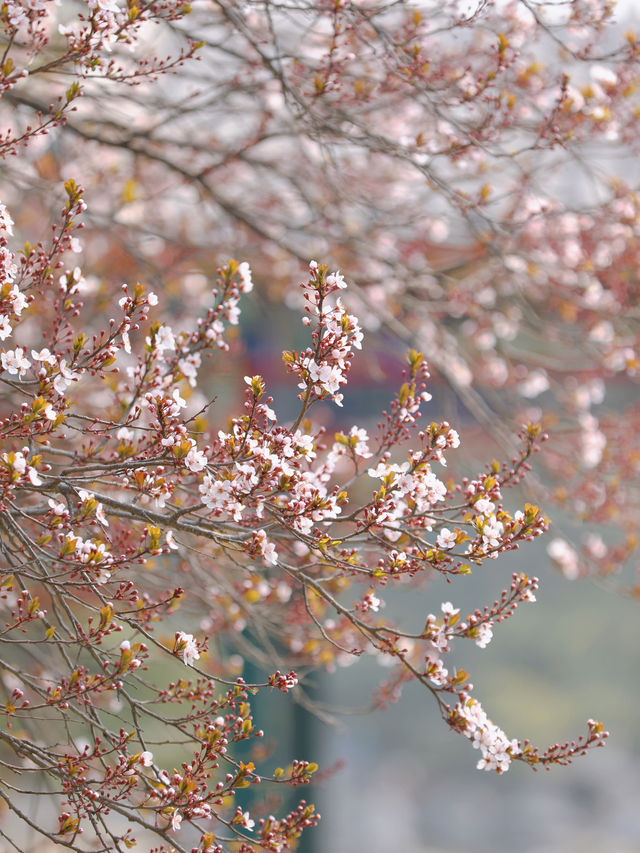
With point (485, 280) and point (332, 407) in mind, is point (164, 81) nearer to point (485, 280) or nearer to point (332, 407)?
point (485, 280)

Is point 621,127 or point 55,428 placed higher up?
point 621,127

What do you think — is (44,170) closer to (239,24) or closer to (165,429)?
(239,24)

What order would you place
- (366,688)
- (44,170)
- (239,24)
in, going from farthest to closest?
(366,688) < (44,170) < (239,24)

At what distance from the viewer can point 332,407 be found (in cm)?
987

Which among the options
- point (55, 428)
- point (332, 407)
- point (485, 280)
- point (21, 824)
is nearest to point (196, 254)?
point (485, 280)

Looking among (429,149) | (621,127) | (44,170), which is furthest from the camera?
(44,170)

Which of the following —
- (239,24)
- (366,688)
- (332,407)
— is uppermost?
(332,407)

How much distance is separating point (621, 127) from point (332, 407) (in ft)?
18.5

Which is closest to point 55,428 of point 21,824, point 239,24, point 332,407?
point 239,24

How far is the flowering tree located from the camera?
246cm

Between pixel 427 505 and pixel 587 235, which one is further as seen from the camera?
pixel 587 235

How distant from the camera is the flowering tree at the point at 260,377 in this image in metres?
2.46

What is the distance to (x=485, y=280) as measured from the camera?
559 centimetres

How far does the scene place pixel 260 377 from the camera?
2.37 metres
